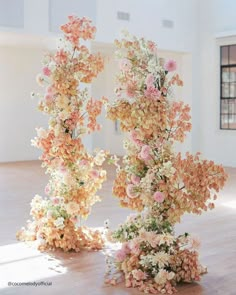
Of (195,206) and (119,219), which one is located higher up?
(195,206)

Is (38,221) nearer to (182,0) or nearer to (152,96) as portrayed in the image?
(152,96)

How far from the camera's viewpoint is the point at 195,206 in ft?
12.3

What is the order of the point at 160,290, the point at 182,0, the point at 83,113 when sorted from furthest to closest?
the point at 182,0 < the point at 83,113 < the point at 160,290

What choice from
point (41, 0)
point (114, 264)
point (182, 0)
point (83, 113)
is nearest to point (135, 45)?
point (83, 113)

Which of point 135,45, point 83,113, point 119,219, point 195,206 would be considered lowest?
point 119,219

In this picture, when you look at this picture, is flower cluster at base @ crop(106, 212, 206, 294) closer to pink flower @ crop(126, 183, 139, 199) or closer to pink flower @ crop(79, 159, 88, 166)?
pink flower @ crop(126, 183, 139, 199)

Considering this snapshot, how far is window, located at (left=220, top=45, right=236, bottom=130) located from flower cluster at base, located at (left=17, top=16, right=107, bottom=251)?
8455 mm

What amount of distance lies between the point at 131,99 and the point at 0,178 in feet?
21.8

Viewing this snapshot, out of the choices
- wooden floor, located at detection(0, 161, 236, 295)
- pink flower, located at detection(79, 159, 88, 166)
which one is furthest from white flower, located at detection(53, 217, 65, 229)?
pink flower, located at detection(79, 159, 88, 166)

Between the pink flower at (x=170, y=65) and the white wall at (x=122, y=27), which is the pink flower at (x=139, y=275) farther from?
the white wall at (x=122, y=27)

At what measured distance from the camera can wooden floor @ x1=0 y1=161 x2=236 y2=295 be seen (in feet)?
12.2

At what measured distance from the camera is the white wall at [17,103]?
42.6ft

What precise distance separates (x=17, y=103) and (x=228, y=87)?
5570 mm

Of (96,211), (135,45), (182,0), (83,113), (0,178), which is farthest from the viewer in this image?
(182,0)
